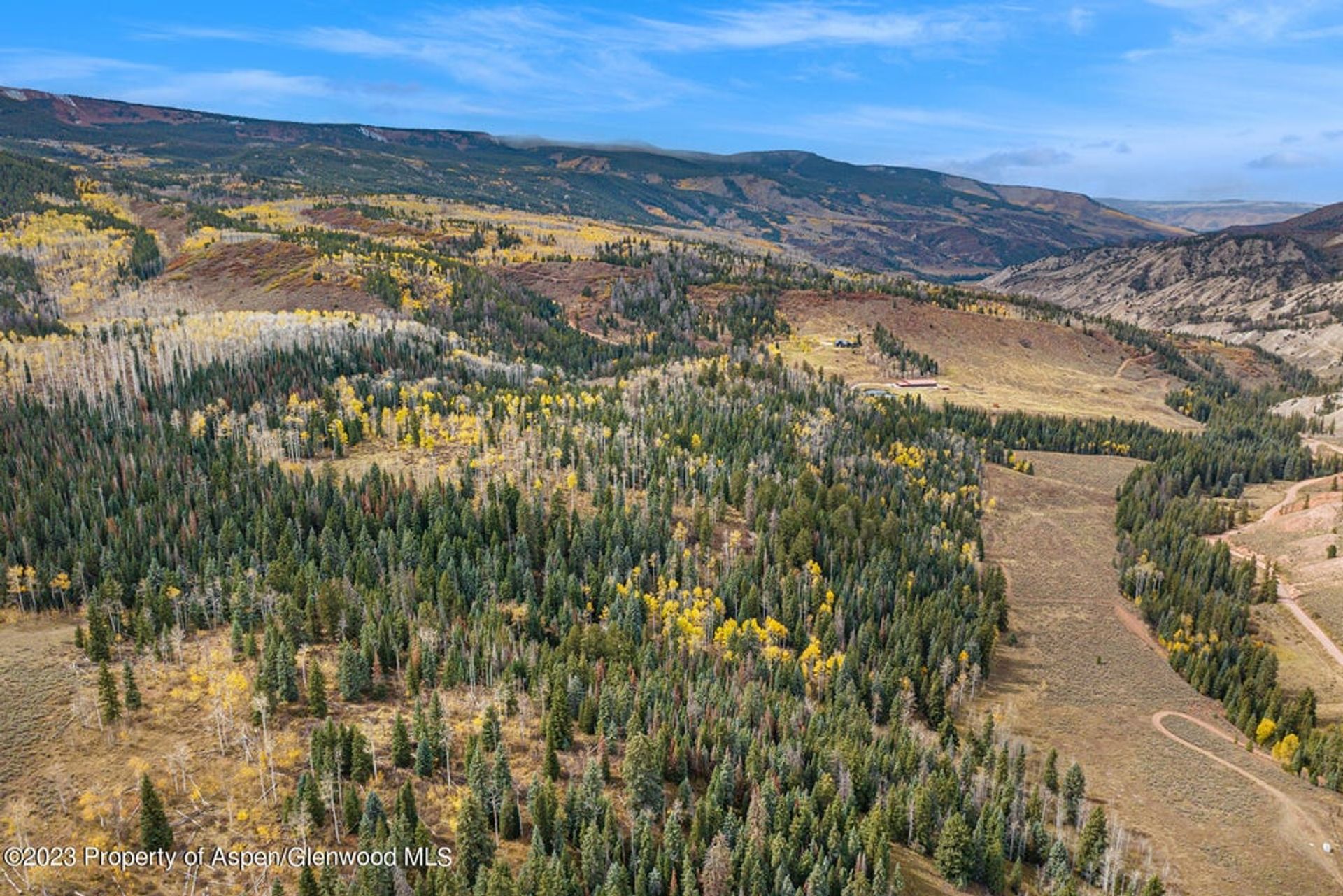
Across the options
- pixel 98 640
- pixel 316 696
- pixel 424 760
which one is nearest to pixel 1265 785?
pixel 424 760

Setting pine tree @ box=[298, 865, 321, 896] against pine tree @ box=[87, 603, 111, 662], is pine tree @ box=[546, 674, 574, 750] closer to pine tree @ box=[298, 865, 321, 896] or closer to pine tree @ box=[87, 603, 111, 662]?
pine tree @ box=[298, 865, 321, 896]

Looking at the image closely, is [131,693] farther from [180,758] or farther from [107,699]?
[180,758]

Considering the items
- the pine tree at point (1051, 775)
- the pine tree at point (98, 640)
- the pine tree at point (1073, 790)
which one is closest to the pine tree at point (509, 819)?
the pine tree at point (98, 640)

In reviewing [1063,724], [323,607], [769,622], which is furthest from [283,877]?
[1063,724]

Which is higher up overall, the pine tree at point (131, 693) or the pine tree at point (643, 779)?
the pine tree at point (131, 693)

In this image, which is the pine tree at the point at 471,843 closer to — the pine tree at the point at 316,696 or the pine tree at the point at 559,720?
the pine tree at the point at 559,720
